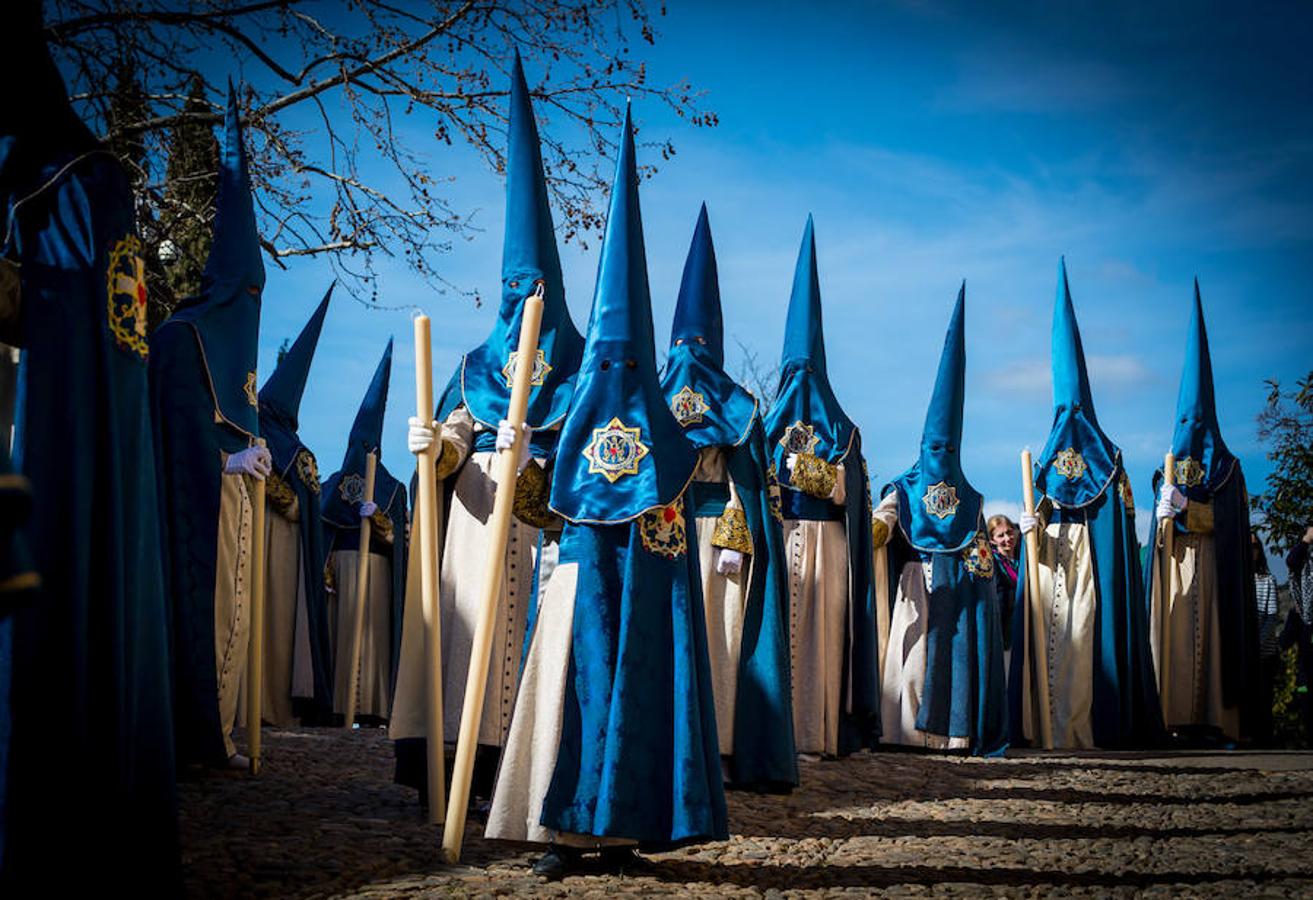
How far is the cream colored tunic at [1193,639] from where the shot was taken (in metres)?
11.1

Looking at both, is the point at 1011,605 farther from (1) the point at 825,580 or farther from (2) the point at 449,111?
(2) the point at 449,111

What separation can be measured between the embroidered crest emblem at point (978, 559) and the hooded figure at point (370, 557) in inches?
193

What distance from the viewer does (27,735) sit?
Answer: 10.3 feet

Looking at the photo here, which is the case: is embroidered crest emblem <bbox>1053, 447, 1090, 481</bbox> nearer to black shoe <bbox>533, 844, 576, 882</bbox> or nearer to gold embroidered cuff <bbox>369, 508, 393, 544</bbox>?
gold embroidered cuff <bbox>369, 508, 393, 544</bbox>

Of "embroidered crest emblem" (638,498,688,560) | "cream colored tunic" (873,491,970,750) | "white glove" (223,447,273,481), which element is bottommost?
"cream colored tunic" (873,491,970,750)

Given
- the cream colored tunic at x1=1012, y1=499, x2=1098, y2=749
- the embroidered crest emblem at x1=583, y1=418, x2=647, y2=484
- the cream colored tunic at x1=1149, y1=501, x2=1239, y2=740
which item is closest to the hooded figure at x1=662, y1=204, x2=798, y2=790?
the embroidered crest emblem at x1=583, y1=418, x2=647, y2=484

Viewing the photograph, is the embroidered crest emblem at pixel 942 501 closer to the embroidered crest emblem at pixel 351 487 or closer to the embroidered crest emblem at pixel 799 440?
the embroidered crest emblem at pixel 799 440

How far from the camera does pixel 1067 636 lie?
35.3ft

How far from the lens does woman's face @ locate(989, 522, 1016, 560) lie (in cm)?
1247

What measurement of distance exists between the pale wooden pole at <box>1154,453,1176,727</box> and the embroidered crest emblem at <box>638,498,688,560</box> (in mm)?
7454

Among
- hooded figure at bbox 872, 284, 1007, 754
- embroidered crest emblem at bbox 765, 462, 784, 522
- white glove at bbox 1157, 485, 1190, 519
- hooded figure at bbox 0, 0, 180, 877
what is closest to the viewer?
hooded figure at bbox 0, 0, 180, 877

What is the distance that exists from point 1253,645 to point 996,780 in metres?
4.26

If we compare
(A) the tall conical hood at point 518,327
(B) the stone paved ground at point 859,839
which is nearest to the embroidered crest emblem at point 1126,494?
(B) the stone paved ground at point 859,839

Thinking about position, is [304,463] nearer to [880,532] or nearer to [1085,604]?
[880,532]
